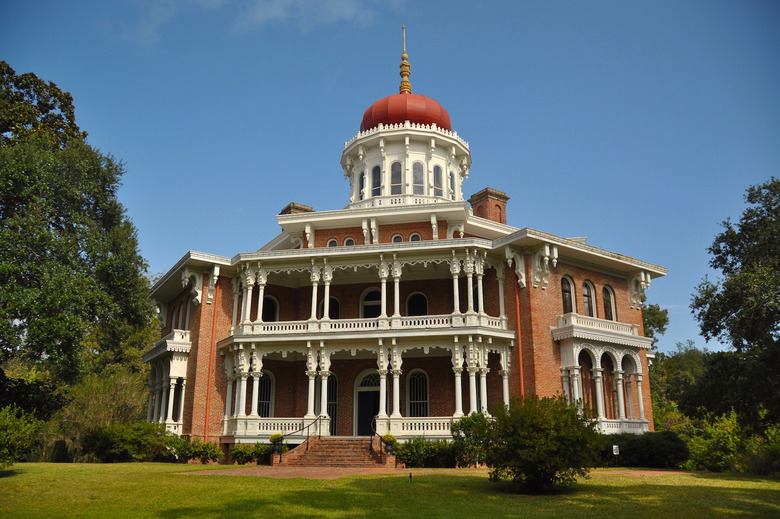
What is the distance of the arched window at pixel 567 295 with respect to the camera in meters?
29.0

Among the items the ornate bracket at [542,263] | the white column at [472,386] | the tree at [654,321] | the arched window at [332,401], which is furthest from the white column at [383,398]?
the tree at [654,321]

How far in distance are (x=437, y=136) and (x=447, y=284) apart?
9.95 metres

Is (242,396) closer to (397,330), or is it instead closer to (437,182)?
(397,330)

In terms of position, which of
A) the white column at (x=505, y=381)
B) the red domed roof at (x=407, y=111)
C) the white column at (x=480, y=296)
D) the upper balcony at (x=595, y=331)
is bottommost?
the white column at (x=505, y=381)

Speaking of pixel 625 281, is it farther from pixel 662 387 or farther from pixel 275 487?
pixel 662 387

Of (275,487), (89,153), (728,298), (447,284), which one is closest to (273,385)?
(447,284)

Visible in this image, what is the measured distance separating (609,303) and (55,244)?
80.2 feet

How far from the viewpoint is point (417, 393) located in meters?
29.1

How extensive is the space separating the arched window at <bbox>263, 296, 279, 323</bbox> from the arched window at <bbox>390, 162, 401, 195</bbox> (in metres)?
9.00

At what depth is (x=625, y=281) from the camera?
104 ft

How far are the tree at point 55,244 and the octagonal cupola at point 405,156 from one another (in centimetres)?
1381

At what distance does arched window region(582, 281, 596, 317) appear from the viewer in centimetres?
2970

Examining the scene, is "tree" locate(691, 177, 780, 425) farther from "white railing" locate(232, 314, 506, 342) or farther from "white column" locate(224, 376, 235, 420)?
"white column" locate(224, 376, 235, 420)

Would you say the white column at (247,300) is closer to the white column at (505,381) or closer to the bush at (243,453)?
the bush at (243,453)
